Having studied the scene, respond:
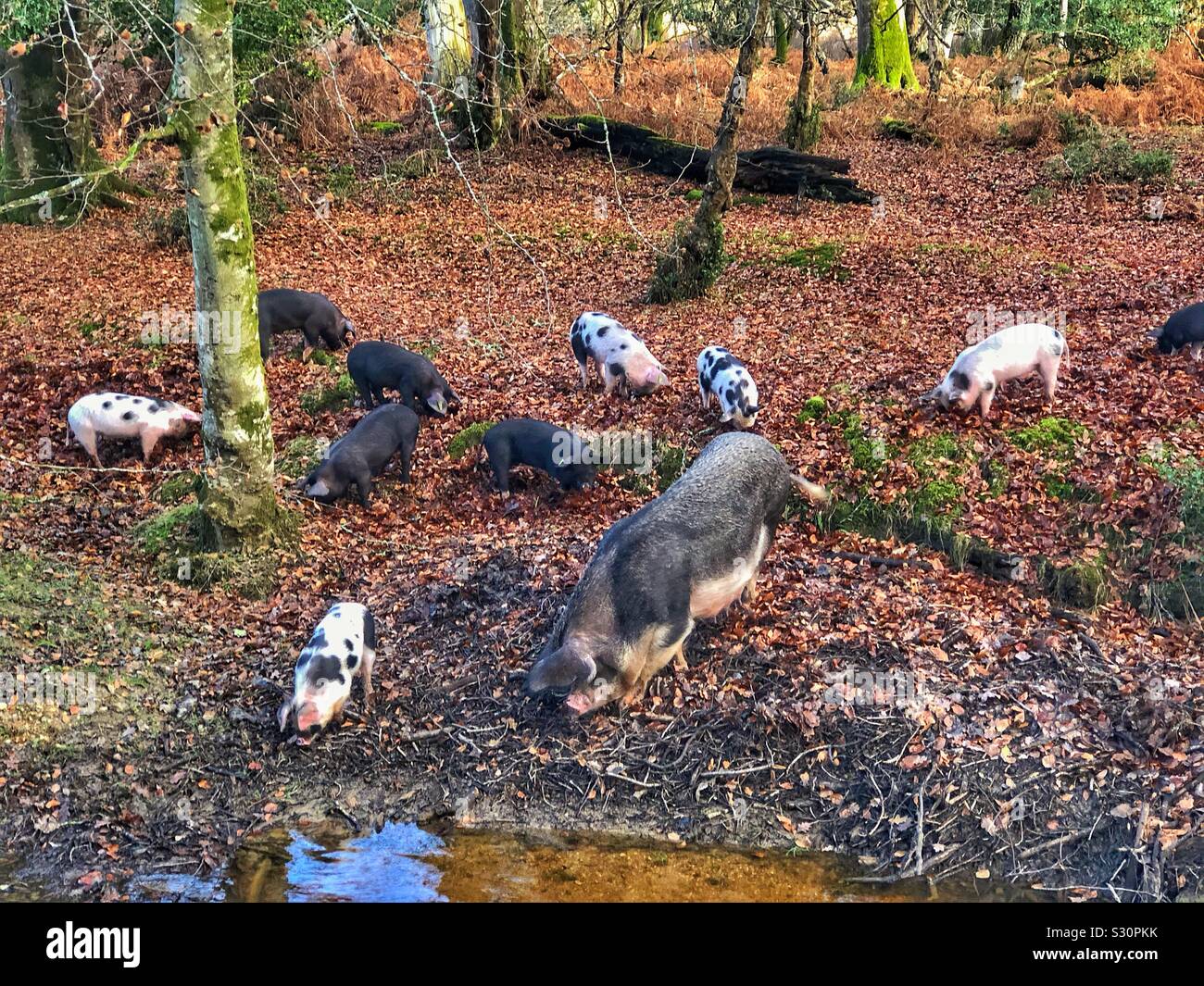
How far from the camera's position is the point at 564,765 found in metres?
7.28

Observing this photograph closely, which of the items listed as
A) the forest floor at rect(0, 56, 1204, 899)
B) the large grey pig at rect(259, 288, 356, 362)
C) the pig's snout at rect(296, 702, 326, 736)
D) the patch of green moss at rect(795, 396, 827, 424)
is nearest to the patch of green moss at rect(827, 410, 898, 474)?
the forest floor at rect(0, 56, 1204, 899)

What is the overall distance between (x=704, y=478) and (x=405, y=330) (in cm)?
783

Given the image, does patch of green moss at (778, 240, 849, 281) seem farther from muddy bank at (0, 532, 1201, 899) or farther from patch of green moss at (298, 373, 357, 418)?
muddy bank at (0, 532, 1201, 899)

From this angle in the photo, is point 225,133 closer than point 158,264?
Yes

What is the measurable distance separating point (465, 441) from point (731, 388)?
2.83 metres

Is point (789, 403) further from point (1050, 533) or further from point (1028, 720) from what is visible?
point (1028, 720)

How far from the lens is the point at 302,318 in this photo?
1374cm

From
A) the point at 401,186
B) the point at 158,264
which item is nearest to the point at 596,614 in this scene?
the point at 158,264

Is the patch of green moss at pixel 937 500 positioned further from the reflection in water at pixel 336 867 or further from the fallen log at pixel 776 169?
the fallen log at pixel 776 169

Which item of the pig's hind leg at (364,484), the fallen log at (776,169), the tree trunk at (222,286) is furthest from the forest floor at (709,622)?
the fallen log at (776,169)

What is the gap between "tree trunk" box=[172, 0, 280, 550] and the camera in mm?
8039

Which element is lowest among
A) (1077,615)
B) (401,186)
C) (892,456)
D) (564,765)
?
(564,765)

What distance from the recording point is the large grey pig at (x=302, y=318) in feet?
44.4

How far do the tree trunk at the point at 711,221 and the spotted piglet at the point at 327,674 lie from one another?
26.4ft
